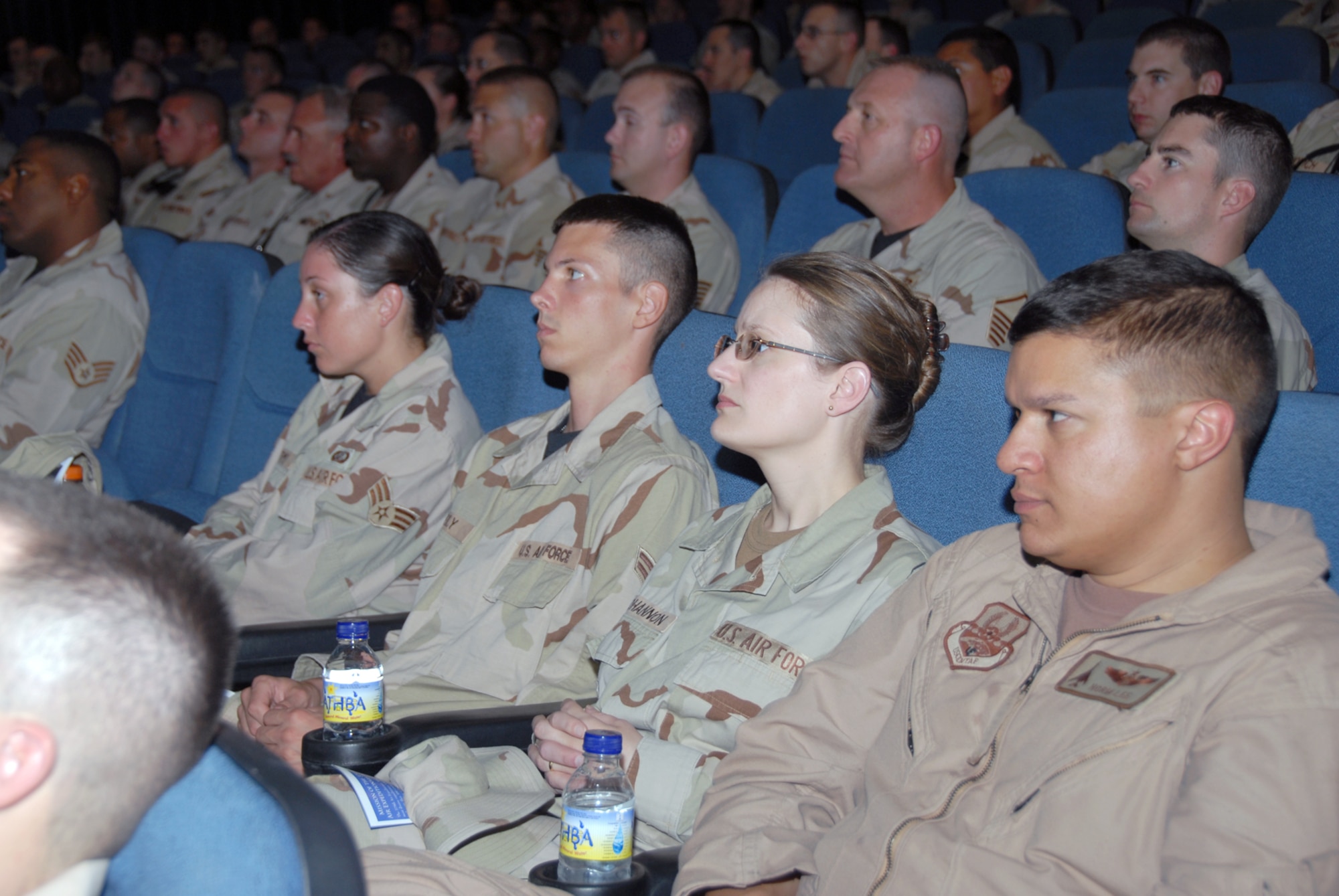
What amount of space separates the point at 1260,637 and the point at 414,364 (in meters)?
1.67

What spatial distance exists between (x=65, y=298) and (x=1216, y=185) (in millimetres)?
2849

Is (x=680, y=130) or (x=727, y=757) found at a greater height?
(x=680, y=130)

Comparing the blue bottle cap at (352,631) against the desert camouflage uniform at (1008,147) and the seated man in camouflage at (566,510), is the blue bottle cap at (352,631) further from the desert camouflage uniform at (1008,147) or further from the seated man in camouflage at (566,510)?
the desert camouflage uniform at (1008,147)

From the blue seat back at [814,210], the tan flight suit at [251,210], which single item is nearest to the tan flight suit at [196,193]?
the tan flight suit at [251,210]

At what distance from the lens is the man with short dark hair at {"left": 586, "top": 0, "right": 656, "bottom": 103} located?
6418 millimetres

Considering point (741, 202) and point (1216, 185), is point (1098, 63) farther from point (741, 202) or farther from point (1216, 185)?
point (1216, 185)

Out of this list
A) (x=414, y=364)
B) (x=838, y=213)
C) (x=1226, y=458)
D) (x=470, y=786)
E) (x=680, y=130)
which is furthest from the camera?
(x=680, y=130)

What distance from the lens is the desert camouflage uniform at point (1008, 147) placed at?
11.8 feet

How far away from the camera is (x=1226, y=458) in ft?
3.60

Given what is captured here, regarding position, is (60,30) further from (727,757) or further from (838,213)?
(727,757)

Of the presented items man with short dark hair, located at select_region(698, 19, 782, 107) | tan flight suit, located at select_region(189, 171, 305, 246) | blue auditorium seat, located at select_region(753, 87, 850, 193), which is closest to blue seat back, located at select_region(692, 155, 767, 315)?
blue auditorium seat, located at select_region(753, 87, 850, 193)

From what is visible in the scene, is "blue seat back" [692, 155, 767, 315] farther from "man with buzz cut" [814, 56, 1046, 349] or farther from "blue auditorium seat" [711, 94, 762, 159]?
"blue auditorium seat" [711, 94, 762, 159]

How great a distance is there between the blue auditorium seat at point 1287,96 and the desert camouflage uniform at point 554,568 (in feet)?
7.50

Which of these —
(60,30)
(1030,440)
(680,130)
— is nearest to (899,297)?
(1030,440)
